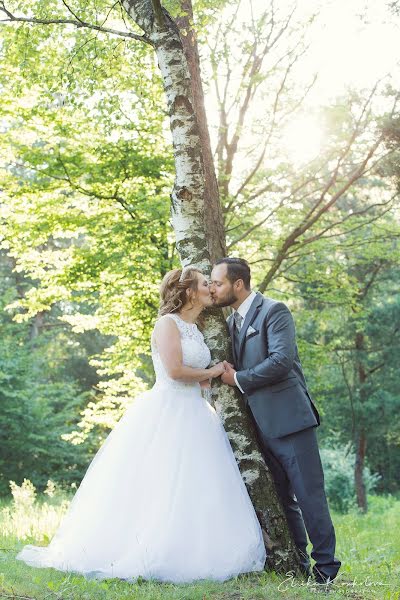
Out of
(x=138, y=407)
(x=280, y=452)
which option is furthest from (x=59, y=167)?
(x=280, y=452)

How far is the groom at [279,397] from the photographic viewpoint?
16.4 ft

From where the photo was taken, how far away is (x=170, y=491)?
4.95 meters

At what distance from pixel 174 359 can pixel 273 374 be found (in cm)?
77

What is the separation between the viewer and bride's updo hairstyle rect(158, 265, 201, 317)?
539cm

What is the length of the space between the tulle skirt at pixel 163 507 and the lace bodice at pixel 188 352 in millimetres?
63

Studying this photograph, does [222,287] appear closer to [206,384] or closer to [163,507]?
[206,384]

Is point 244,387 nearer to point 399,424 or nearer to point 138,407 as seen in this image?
point 138,407

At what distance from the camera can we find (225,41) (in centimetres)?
1117

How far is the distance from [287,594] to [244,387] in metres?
1.44

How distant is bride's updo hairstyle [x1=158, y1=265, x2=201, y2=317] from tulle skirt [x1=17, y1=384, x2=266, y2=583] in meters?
0.65

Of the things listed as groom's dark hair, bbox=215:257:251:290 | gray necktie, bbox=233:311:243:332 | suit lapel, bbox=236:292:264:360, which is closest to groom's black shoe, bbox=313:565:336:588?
suit lapel, bbox=236:292:264:360

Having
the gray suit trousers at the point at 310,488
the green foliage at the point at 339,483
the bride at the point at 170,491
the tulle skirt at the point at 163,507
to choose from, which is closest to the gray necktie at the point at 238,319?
the bride at the point at 170,491

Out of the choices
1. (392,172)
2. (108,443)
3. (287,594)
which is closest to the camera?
(287,594)

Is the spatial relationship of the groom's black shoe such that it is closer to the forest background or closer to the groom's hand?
the groom's hand
